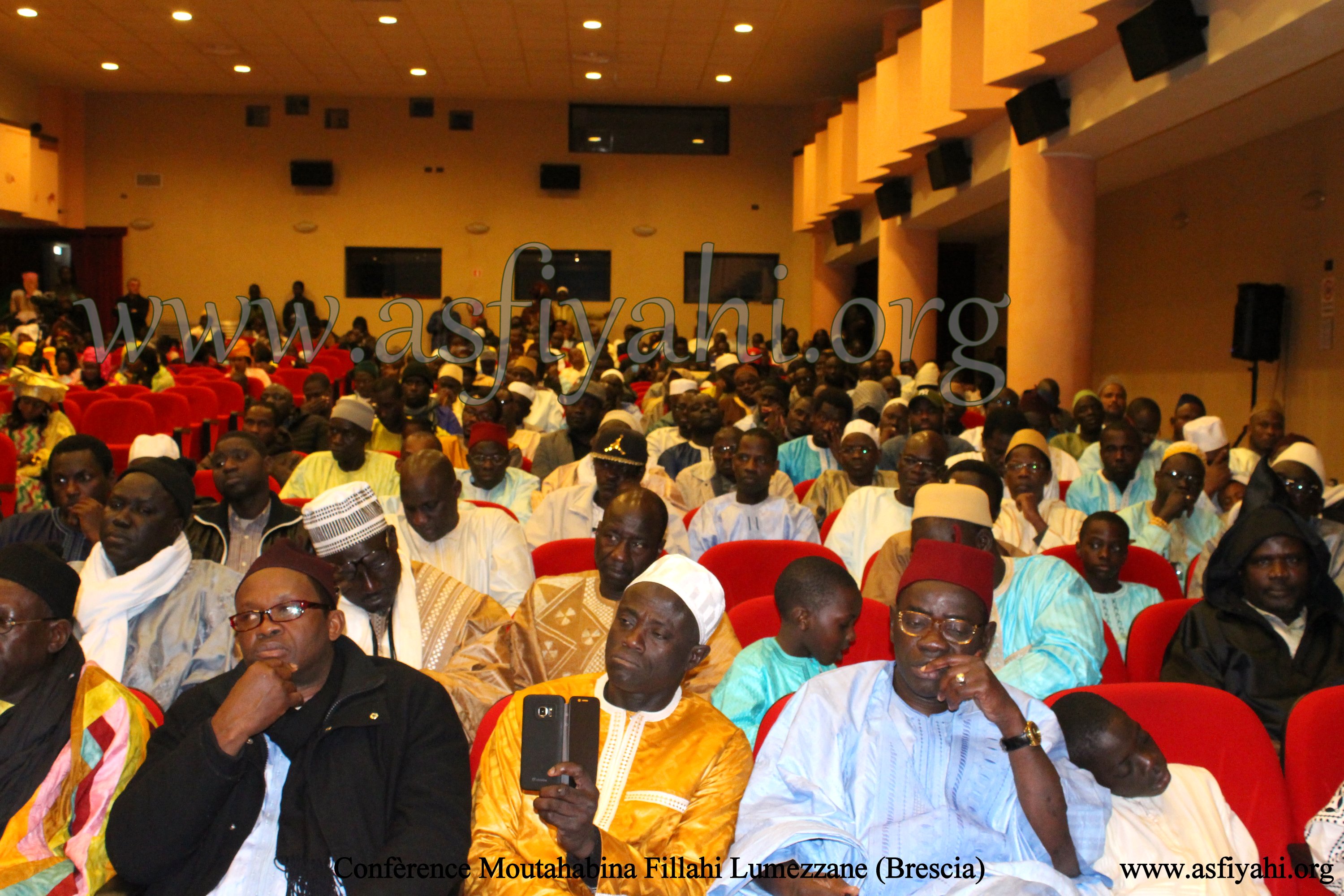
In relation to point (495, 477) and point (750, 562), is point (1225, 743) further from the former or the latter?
point (495, 477)

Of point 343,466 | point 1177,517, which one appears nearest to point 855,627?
point 1177,517

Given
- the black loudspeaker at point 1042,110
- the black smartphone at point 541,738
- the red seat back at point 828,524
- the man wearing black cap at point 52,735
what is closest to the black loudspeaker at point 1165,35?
the black loudspeaker at point 1042,110

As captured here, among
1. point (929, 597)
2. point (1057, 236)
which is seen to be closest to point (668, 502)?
point (929, 597)

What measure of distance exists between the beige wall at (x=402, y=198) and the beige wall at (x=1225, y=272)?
8088mm

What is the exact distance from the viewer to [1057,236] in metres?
10.4

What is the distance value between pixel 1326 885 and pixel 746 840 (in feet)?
4.20

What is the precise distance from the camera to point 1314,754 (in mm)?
2537

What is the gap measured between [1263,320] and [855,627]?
9465 mm

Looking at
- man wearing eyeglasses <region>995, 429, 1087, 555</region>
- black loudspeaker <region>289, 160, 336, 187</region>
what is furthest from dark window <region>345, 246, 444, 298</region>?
man wearing eyeglasses <region>995, 429, 1087, 555</region>

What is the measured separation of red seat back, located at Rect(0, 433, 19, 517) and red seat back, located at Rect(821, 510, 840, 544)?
15.2 feet

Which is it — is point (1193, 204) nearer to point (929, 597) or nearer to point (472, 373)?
point (472, 373)

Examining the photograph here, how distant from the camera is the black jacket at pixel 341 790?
2074 mm

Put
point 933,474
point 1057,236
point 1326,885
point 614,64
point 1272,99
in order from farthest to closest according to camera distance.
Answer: point 614,64
point 1057,236
point 1272,99
point 933,474
point 1326,885

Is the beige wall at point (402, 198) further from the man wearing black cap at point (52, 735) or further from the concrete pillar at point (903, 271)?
the man wearing black cap at point (52, 735)
